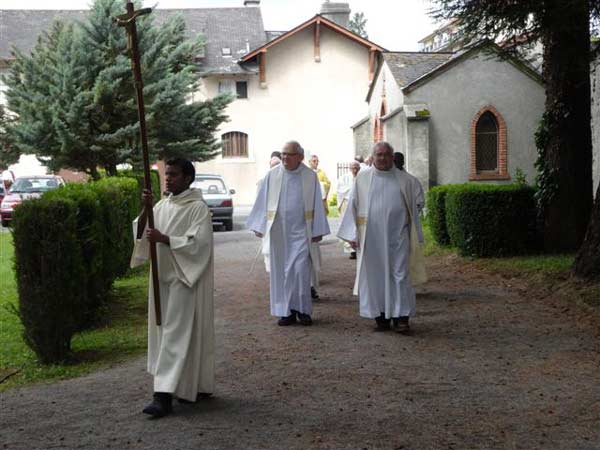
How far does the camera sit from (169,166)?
21.2 ft

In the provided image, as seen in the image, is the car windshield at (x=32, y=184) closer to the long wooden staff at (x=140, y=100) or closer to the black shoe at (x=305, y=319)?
the black shoe at (x=305, y=319)

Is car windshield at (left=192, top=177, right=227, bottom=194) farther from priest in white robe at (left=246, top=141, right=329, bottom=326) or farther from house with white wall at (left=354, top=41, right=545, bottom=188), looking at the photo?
priest in white robe at (left=246, top=141, right=329, bottom=326)

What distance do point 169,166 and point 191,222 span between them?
0.44 metres

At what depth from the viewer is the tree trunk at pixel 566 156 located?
→ 14.0 meters

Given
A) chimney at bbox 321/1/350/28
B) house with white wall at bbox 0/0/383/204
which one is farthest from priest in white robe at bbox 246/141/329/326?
chimney at bbox 321/1/350/28

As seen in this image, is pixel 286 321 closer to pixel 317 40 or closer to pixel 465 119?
pixel 465 119

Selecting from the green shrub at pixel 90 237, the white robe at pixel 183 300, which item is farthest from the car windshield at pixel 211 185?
the white robe at pixel 183 300

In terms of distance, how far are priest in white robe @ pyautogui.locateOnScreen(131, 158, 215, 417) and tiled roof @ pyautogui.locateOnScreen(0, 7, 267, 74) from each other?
4083cm

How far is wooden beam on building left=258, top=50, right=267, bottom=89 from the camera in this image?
147 feet

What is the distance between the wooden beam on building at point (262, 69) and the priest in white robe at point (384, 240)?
36.0 meters

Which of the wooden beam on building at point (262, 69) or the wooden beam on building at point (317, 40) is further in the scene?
the wooden beam on building at point (262, 69)

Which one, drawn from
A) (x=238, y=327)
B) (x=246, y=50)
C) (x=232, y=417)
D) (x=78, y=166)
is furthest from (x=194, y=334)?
(x=246, y=50)

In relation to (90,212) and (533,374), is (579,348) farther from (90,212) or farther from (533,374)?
(90,212)

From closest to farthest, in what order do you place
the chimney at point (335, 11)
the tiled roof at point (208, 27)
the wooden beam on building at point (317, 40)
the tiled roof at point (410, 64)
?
1. the tiled roof at point (410, 64)
2. the wooden beam on building at point (317, 40)
3. the chimney at point (335, 11)
4. the tiled roof at point (208, 27)
